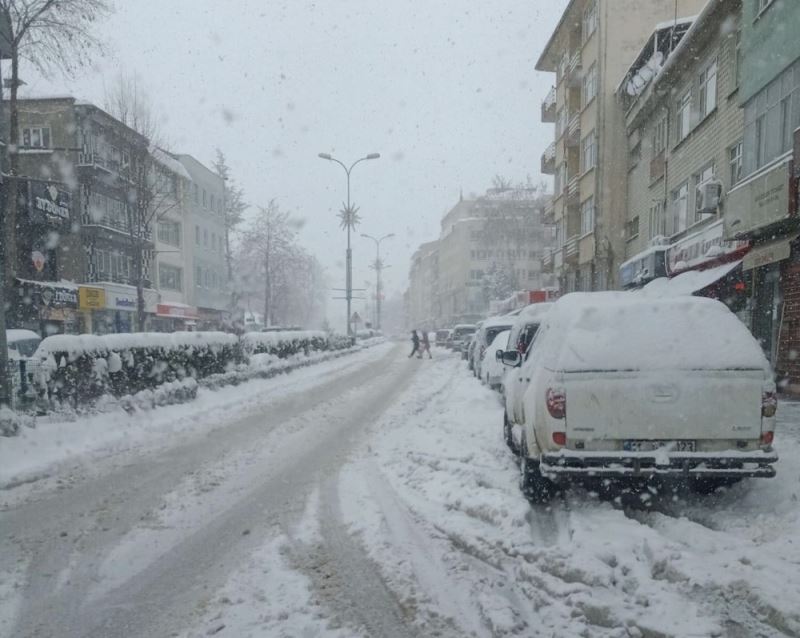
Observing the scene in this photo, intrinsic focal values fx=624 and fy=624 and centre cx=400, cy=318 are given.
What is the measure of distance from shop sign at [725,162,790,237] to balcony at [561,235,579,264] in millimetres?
16563

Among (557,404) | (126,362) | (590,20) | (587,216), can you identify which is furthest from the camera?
(587,216)

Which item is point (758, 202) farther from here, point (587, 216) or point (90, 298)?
point (90, 298)

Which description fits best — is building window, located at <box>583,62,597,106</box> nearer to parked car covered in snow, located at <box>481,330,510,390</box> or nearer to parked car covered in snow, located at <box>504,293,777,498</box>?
parked car covered in snow, located at <box>481,330,510,390</box>

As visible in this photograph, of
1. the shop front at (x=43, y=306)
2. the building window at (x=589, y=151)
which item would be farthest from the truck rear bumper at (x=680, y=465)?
the shop front at (x=43, y=306)

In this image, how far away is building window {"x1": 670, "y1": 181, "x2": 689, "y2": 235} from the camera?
1951 cm

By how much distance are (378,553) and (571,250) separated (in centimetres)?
2903

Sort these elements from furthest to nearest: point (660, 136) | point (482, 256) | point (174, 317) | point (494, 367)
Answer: point (482, 256), point (174, 317), point (660, 136), point (494, 367)

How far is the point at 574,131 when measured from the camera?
1228 inches

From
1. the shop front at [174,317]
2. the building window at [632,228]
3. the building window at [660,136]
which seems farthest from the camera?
the shop front at [174,317]

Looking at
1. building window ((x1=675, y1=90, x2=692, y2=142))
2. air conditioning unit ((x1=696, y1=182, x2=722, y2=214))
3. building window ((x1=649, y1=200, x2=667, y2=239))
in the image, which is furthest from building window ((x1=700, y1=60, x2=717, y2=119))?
building window ((x1=649, y1=200, x2=667, y2=239))

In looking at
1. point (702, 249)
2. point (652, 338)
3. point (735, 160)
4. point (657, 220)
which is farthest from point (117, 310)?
point (652, 338)

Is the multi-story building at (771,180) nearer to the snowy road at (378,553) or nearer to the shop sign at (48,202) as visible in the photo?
the snowy road at (378,553)

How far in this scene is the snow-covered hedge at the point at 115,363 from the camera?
10016 millimetres

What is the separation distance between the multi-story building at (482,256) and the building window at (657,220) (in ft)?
64.1
